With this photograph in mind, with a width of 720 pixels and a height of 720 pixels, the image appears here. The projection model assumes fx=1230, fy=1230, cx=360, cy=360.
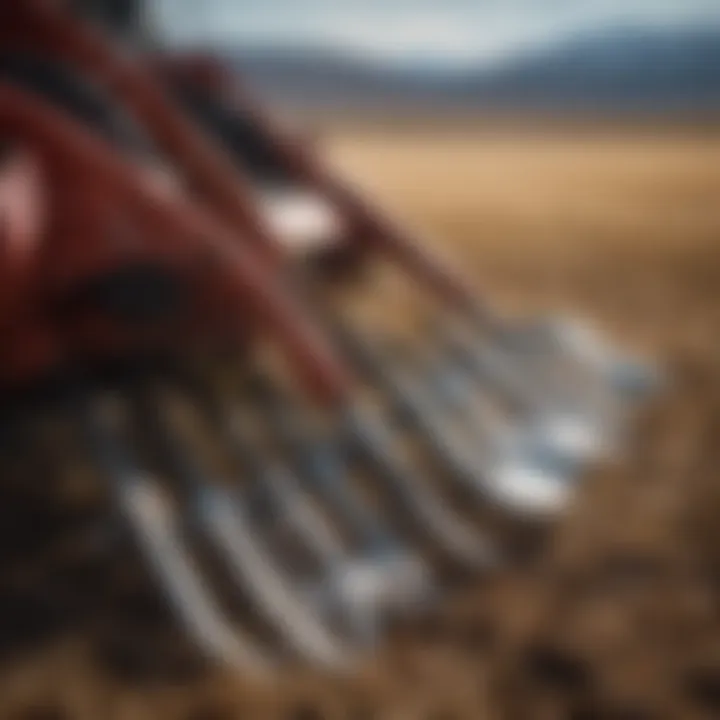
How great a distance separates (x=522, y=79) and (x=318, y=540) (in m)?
0.62

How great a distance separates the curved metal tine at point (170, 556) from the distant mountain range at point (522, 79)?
0.55m

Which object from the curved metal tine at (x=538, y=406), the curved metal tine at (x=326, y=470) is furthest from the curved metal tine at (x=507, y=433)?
the curved metal tine at (x=326, y=470)

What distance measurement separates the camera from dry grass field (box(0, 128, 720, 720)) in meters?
0.71

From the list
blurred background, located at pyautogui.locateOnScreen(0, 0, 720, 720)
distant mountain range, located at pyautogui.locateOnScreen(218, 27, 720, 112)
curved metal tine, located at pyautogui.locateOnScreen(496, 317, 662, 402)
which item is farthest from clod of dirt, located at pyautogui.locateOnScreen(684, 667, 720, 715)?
distant mountain range, located at pyautogui.locateOnScreen(218, 27, 720, 112)

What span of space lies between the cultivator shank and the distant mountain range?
12 cm

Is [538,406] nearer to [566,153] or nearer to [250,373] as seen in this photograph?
[250,373]

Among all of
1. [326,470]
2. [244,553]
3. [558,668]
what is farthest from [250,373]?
[558,668]

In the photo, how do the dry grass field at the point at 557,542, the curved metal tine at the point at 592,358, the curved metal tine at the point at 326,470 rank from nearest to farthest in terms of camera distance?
the dry grass field at the point at 557,542 → the curved metal tine at the point at 326,470 → the curved metal tine at the point at 592,358

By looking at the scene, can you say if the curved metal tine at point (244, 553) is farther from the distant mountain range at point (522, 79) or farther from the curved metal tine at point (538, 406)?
the distant mountain range at point (522, 79)

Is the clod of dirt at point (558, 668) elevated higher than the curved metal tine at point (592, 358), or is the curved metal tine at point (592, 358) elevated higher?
the curved metal tine at point (592, 358)

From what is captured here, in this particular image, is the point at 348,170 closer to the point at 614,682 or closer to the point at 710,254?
the point at 710,254

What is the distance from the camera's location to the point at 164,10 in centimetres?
122

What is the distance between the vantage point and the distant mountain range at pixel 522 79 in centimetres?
120

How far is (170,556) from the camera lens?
78 cm
